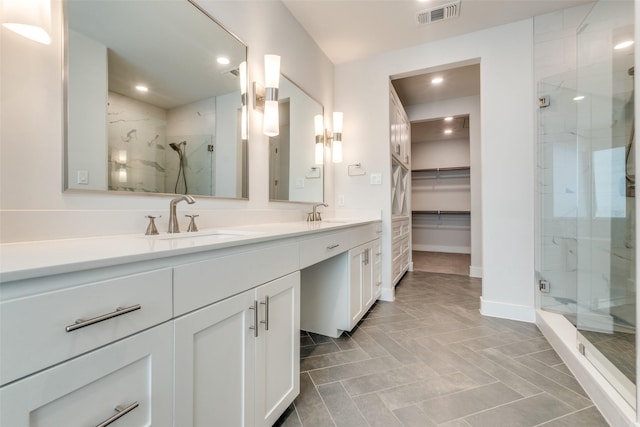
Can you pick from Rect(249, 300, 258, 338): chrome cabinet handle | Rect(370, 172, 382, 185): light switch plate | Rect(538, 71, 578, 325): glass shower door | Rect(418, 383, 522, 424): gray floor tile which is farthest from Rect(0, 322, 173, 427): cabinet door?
Rect(538, 71, 578, 325): glass shower door

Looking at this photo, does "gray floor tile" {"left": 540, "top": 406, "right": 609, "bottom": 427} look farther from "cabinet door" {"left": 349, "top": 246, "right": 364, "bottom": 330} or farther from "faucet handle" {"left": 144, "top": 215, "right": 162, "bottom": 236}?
"faucet handle" {"left": 144, "top": 215, "right": 162, "bottom": 236}

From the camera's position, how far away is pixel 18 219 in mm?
861

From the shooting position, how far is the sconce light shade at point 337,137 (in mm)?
2930

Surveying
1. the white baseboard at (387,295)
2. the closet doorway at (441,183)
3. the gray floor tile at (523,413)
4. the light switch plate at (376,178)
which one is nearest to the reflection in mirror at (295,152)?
the light switch plate at (376,178)

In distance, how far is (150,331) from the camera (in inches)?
27.2

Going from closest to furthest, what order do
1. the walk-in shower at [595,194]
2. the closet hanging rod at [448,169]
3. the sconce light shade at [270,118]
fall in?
1. the walk-in shower at [595,194]
2. the sconce light shade at [270,118]
3. the closet hanging rod at [448,169]

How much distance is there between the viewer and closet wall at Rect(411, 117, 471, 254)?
6.08 metres

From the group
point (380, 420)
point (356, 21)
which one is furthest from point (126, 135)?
point (356, 21)

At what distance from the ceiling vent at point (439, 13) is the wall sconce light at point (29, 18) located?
2543mm

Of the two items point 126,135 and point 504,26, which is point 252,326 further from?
point 504,26

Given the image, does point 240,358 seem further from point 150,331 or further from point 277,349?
point 150,331

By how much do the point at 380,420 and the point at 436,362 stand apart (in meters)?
0.69

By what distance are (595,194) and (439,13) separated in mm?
1911

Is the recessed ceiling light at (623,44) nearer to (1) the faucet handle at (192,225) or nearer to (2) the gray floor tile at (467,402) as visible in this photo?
(2) the gray floor tile at (467,402)
